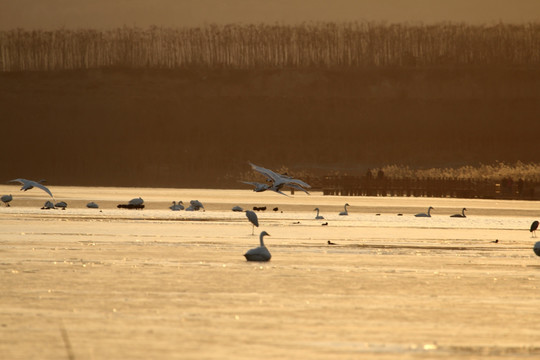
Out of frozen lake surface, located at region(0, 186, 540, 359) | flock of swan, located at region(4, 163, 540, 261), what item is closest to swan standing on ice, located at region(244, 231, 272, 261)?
flock of swan, located at region(4, 163, 540, 261)

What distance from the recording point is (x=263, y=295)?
20062 mm

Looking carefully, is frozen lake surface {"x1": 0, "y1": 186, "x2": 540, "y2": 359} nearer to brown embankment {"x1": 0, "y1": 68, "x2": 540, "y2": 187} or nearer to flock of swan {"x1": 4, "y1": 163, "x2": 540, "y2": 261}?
flock of swan {"x1": 4, "y1": 163, "x2": 540, "y2": 261}

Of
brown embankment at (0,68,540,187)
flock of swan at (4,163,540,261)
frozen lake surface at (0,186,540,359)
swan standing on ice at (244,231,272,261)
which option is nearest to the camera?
frozen lake surface at (0,186,540,359)

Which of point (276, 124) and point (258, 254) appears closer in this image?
point (258, 254)

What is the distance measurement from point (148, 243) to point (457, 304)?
1361 centimetres

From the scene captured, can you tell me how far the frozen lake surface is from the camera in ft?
50.4

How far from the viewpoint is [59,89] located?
154000mm

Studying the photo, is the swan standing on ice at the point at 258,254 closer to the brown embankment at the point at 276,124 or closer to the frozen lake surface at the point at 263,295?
the frozen lake surface at the point at 263,295

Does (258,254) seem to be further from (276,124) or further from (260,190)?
(276,124)

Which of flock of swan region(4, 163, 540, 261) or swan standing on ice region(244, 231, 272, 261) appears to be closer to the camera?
swan standing on ice region(244, 231, 272, 261)

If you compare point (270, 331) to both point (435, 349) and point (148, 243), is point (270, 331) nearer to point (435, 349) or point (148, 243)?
point (435, 349)

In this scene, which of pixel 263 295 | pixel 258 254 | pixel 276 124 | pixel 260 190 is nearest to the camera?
pixel 263 295

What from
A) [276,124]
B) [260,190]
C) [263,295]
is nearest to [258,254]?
[263,295]

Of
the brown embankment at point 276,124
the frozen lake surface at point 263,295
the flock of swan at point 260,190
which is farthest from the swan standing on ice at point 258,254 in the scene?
the brown embankment at point 276,124
